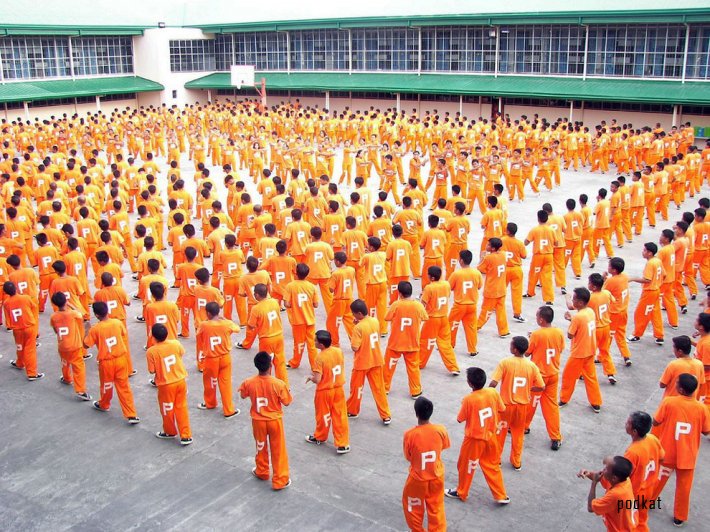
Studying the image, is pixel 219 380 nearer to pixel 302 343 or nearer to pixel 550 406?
pixel 302 343

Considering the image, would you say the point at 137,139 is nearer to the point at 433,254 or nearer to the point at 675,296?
the point at 433,254

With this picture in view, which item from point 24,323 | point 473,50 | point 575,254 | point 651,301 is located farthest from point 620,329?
point 473,50

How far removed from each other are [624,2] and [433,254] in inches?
827

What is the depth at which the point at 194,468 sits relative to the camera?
7375mm

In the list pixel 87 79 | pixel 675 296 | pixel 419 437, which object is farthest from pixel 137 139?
pixel 419 437

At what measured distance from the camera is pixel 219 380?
27.1ft

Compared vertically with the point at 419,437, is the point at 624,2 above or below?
above

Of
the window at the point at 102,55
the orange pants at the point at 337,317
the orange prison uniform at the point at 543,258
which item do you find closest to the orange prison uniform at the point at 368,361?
the orange pants at the point at 337,317

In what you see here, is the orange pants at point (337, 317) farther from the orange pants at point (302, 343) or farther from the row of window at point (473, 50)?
the row of window at point (473, 50)

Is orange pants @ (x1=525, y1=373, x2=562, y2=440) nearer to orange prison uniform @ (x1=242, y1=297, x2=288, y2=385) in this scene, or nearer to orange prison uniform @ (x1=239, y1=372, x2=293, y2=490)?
orange prison uniform @ (x1=239, y1=372, x2=293, y2=490)

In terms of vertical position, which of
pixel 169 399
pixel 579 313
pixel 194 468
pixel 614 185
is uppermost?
pixel 614 185

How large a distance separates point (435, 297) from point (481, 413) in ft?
9.29

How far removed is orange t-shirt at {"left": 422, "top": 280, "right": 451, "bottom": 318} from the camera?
352 inches

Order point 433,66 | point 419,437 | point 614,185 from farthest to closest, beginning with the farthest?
1. point 433,66
2. point 614,185
3. point 419,437
